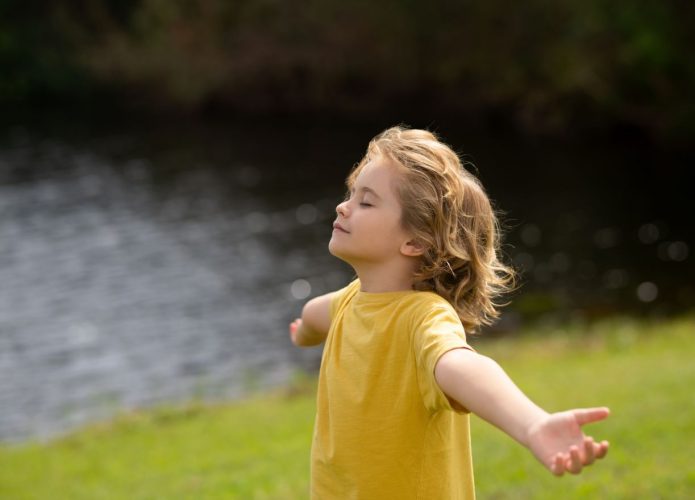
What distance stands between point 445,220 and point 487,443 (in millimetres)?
5244

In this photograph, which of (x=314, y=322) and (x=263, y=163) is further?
(x=263, y=163)

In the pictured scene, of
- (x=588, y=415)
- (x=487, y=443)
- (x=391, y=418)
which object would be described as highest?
(x=487, y=443)

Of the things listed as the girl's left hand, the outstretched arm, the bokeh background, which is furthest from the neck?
the bokeh background

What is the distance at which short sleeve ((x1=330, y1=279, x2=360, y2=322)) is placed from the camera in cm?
329

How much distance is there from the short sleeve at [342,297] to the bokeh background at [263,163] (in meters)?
5.58

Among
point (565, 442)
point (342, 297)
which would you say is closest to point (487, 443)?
point (342, 297)

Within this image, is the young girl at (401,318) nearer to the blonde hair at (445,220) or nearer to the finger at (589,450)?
the blonde hair at (445,220)

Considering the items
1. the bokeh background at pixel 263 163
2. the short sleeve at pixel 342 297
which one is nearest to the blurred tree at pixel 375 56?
the bokeh background at pixel 263 163

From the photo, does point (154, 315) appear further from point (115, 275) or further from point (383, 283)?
point (383, 283)

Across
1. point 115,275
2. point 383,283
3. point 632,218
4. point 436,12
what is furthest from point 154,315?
point 436,12

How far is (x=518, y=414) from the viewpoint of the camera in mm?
2408

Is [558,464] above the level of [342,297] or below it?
below

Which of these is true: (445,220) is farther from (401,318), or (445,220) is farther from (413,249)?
(401,318)

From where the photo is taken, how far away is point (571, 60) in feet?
93.8
